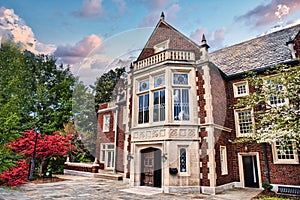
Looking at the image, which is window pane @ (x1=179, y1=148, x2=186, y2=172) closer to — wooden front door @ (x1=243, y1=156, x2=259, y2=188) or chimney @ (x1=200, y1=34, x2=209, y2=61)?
wooden front door @ (x1=243, y1=156, x2=259, y2=188)

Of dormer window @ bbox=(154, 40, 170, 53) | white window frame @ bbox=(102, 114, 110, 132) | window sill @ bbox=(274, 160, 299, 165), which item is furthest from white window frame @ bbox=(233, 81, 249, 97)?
white window frame @ bbox=(102, 114, 110, 132)

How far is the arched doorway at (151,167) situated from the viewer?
11820mm

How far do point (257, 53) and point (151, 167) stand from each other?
10.6 metres

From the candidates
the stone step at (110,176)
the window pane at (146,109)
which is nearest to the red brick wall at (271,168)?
the window pane at (146,109)

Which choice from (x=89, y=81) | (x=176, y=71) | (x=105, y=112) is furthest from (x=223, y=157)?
(x=105, y=112)

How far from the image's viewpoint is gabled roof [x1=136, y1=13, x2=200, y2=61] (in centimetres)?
1322

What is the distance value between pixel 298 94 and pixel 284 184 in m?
5.11

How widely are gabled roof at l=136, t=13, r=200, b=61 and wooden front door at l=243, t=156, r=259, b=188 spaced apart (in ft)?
22.9

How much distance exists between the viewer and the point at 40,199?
884 centimetres

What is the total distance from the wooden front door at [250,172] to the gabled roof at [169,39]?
6.97 m

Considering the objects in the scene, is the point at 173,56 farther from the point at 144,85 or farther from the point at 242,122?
the point at 242,122

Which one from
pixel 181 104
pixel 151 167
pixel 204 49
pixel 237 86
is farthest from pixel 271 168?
pixel 204 49

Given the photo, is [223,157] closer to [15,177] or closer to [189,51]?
[189,51]

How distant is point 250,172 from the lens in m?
12.5
